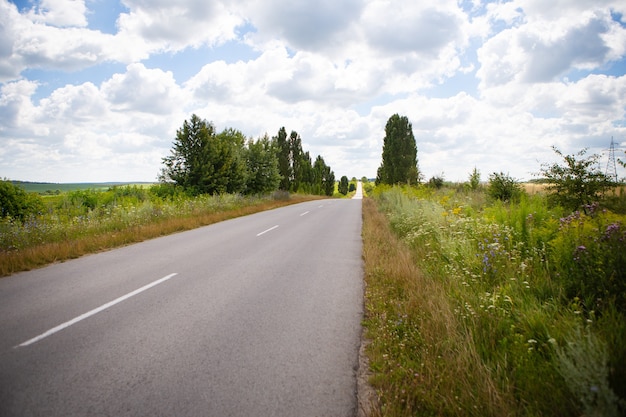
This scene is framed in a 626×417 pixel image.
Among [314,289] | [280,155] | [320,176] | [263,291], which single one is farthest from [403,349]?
[320,176]

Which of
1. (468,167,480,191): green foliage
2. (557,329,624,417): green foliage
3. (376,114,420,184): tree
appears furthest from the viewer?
(376,114,420,184): tree

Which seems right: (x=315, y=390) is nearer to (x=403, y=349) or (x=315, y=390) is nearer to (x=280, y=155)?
(x=403, y=349)

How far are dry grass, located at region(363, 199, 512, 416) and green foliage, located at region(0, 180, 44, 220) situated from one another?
15.3 m

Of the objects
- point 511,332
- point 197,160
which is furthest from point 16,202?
point 511,332

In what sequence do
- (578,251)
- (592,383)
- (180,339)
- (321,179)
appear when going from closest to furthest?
(592,383)
(578,251)
(180,339)
(321,179)

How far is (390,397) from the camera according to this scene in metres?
2.69

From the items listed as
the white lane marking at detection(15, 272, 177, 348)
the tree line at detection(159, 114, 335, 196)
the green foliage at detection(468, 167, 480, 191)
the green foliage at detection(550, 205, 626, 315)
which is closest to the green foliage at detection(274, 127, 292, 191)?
the tree line at detection(159, 114, 335, 196)

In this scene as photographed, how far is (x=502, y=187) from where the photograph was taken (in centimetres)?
1418

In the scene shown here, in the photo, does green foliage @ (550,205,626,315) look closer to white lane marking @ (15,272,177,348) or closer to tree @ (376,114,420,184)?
white lane marking @ (15,272,177,348)

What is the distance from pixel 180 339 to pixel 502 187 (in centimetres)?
1499

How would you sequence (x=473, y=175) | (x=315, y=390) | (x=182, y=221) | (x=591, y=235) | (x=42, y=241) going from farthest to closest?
(x=473, y=175) < (x=182, y=221) < (x=42, y=241) < (x=591, y=235) < (x=315, y=390)

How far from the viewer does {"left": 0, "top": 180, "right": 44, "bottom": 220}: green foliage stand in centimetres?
1292

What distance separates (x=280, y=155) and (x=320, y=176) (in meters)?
31.7

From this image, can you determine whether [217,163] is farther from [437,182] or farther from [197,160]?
[437,182]
